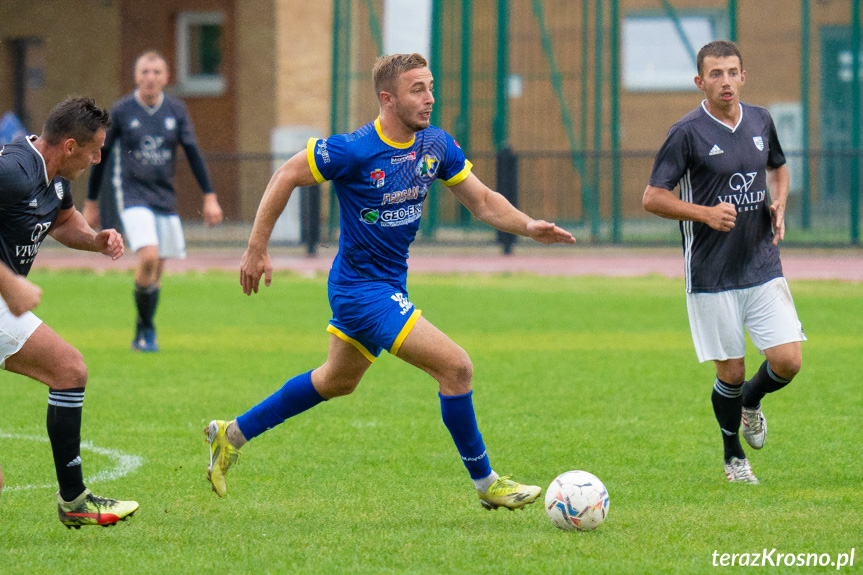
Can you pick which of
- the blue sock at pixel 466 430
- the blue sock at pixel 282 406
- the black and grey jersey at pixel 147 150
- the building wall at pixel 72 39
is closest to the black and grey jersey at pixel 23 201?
the blue sock at pixel 282 406

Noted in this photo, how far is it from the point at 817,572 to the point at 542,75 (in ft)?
58.2

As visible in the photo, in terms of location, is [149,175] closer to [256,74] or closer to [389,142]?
[389,142]

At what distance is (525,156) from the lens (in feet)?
66.1

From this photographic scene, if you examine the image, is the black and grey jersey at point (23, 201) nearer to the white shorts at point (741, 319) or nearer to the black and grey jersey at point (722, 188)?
the black and grey jersey at point (722, 188)

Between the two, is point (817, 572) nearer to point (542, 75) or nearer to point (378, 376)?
point (378, 376)

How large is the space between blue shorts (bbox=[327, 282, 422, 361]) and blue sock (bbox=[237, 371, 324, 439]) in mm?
339

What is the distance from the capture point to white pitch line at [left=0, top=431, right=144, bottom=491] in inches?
238

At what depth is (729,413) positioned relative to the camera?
6.26m

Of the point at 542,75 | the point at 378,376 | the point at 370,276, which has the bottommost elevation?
the point at 378,376

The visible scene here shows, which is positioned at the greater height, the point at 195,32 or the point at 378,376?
the point at 195,32

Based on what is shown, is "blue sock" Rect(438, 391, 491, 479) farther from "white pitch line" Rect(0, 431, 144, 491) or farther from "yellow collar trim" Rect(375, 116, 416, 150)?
"white pitch line" Rect(0, 431, 144, 491)

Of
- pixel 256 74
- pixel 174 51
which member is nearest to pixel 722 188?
pixel 256 74

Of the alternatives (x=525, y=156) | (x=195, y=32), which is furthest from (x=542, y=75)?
(x=195, y=32)

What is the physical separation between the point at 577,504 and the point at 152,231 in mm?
6528
